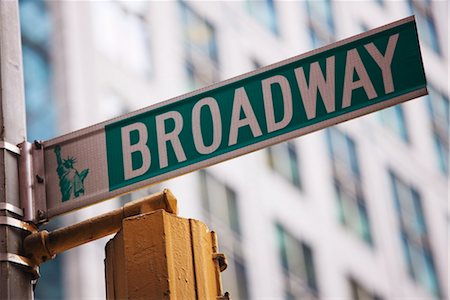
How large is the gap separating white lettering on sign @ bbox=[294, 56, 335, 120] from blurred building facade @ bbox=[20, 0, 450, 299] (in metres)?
22.5

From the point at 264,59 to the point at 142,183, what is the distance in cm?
3167

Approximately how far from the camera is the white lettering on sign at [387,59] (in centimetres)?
512

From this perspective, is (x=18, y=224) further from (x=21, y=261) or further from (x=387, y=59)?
(x=387, y=59)

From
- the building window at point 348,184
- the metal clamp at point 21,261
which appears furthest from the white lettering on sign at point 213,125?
the building window at point 348,184

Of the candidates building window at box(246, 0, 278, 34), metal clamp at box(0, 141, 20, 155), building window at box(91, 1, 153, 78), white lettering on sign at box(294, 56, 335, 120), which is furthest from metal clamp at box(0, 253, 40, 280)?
building window at box(246, 0, 278, 34)

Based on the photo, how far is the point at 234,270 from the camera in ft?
105

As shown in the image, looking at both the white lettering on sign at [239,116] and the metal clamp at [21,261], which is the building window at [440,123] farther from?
the metal clamp at [21,261]

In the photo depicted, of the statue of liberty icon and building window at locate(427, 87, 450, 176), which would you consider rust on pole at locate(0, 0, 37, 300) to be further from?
building window at locate(427, 87, 450, 176)

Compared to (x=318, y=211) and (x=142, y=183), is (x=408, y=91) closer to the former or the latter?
(x=142, y=183)

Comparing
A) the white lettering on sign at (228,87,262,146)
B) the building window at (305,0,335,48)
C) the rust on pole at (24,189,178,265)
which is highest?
the building window at (305,0,335,48)

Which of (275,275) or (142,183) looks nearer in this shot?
(142,183)

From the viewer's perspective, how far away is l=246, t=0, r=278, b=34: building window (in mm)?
37344

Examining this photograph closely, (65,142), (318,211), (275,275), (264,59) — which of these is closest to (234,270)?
(275,275)

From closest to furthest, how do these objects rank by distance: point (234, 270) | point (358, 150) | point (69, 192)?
point (69, 192) → point (234, 270) → point (358, 150)
